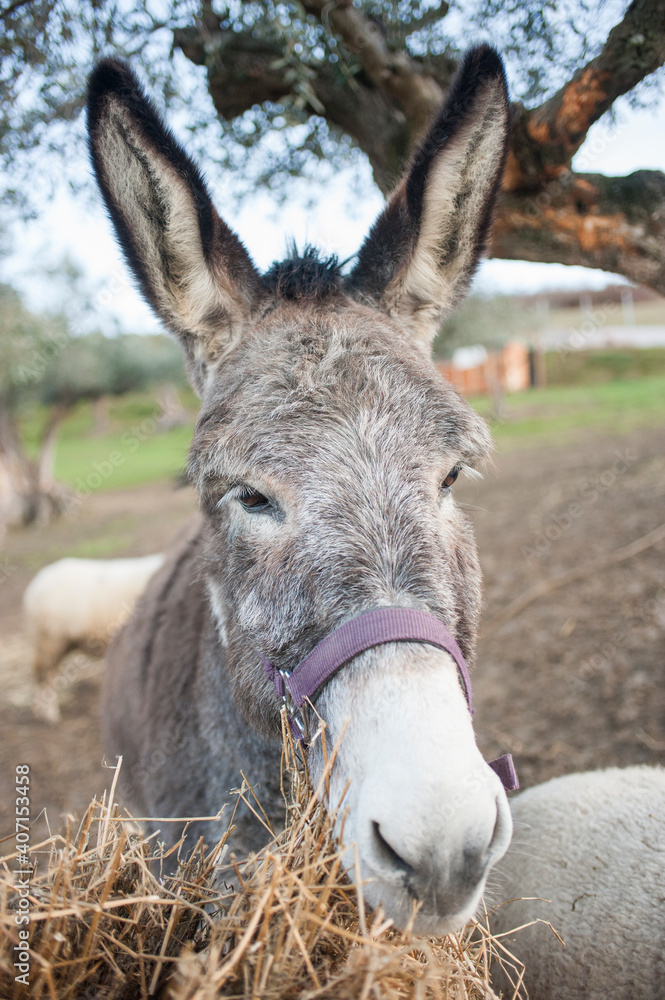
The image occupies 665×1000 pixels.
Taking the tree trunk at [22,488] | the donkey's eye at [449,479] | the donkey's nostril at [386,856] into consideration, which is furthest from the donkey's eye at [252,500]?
the tree trunk at [22,488]

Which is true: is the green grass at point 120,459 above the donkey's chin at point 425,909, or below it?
above

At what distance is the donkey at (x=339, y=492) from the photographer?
4.17 ft

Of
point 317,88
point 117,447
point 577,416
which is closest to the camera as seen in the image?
point 317,88

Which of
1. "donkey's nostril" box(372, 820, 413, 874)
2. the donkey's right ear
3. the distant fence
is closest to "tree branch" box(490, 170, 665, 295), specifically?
the donkey's right ear

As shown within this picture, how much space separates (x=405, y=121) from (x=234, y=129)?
164 centimetres

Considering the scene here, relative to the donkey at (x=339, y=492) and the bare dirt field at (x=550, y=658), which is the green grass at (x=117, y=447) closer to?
the bare dirt field at (x=550, y=658)

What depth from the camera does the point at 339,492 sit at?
171cm

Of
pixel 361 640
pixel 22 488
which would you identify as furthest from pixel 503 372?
pixel 361 640

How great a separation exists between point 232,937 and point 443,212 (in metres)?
2.70

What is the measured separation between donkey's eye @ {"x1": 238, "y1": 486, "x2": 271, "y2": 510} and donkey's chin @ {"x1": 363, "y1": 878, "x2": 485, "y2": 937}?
1.11 meters

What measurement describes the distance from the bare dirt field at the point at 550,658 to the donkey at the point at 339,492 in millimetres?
600

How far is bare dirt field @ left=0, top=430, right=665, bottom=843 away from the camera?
14.8 feet

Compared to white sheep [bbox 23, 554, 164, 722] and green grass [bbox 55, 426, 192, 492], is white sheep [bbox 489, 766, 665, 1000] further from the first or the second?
green grass [bbox 55, 426, 192, 492]

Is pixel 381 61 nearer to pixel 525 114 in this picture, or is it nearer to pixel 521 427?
pixel 525 114
